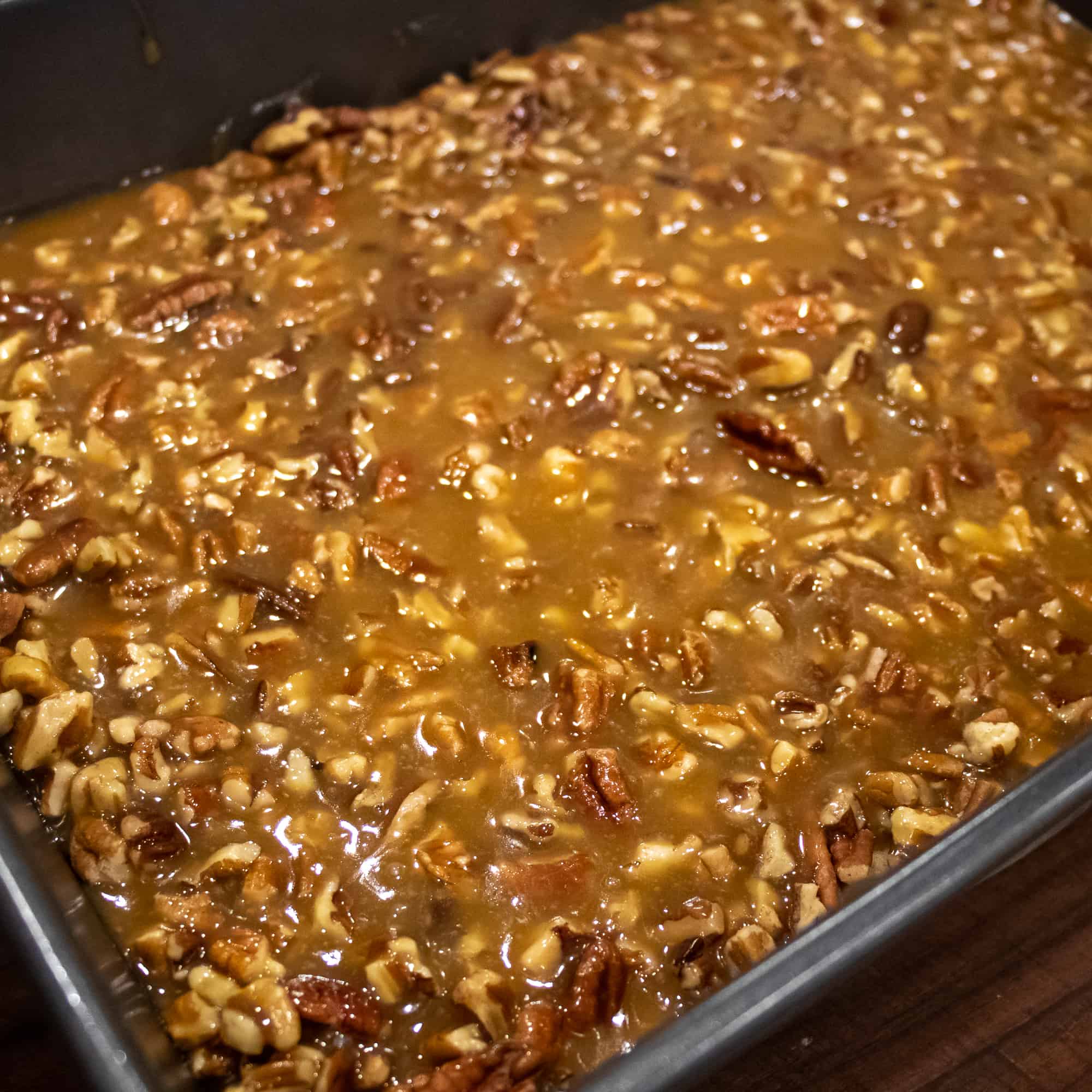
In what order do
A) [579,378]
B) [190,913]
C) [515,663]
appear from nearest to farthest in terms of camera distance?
[190,913] → [515,663] → [579,378]

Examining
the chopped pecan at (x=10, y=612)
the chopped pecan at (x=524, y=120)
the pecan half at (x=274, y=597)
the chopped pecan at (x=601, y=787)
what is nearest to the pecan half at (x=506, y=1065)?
the chopped pecan at (x=601, y=787)

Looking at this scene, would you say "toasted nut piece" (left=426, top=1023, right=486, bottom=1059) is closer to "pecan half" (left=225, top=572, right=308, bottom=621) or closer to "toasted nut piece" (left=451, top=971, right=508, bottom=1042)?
"toasted nut piece" (left=451, top=971, right=508, bottom=1042)

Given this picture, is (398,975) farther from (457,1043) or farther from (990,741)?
(990,741)

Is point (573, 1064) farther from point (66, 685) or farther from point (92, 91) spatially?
point (92, 91)

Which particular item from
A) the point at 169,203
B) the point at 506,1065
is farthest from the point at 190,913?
the point at 169,203

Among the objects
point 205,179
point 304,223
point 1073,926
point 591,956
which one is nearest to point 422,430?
point 304,223

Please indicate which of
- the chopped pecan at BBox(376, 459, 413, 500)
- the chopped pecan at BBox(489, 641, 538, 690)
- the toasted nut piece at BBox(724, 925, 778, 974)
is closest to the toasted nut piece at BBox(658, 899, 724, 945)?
the toasted nut piece at BBox(724, 925, 778, 974)

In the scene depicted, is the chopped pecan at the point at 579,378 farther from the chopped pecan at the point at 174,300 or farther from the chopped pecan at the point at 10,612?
the chopped pecan at the point at 10,612
